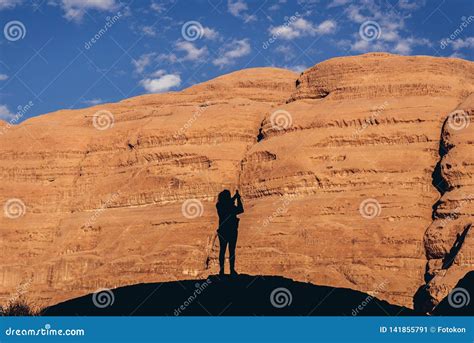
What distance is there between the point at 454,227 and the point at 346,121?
1642cm

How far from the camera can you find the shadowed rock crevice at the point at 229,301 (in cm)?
2203

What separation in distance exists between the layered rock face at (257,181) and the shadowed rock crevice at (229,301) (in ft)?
107

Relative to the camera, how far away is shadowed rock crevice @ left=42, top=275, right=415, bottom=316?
22031 mm

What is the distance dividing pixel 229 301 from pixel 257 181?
55.0 meters

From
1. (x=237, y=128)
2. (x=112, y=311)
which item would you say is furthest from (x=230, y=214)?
(x=237, y=128)

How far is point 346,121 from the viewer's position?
77.1 m

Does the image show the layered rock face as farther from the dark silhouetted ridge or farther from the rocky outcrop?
the dark silhouetted ridge

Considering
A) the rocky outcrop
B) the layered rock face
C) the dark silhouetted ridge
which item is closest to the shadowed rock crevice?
the dark silhouetted ridge

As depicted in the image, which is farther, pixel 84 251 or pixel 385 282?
pixel 84 251

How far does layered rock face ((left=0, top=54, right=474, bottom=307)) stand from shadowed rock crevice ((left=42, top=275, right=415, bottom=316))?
107 feet

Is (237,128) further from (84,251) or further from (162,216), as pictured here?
(84,251)

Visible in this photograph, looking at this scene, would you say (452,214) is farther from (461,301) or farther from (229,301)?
(229,301)

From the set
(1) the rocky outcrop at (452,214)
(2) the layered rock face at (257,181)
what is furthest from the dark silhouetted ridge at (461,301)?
(2) the layered rock face at (257,181)

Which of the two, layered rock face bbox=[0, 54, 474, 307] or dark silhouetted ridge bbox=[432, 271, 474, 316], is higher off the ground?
layered rock face bbox=[0, 54, 474, 307]
